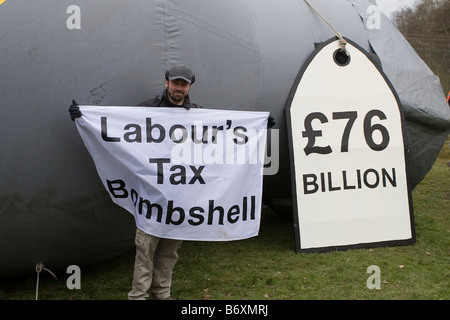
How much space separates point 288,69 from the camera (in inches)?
188

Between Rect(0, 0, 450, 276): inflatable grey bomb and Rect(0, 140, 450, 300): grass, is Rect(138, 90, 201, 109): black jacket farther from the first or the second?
Rect(0, 140, 450, 300): grass

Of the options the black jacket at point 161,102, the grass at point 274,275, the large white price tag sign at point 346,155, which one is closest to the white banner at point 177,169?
the black jacket at point 161,102

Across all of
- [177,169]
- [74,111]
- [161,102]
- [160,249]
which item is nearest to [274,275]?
[160,249]

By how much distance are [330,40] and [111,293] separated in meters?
2.93

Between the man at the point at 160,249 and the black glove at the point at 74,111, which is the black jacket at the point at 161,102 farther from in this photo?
the black glove at the point at 74,111

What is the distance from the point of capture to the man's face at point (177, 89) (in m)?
3.71

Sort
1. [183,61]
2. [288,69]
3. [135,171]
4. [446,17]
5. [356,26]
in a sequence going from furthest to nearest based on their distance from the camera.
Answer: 1. [446,17]
2. [356,26]
3. [288,69]
4. [183,61]
5. [135,171]

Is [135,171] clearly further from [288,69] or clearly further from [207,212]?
[288,69]

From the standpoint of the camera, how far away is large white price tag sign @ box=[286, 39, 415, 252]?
4812mm

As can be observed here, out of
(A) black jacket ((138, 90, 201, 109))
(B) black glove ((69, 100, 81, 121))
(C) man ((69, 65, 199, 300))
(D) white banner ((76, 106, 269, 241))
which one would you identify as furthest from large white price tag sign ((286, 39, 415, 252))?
(B) black glove ((69, 100, 81, 121))

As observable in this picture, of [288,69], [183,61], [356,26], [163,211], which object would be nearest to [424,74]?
[356,26]

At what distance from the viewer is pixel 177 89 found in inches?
147

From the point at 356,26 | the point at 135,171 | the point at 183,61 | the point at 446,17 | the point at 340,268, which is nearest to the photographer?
the point at 135,171

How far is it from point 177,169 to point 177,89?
563 millimetres
